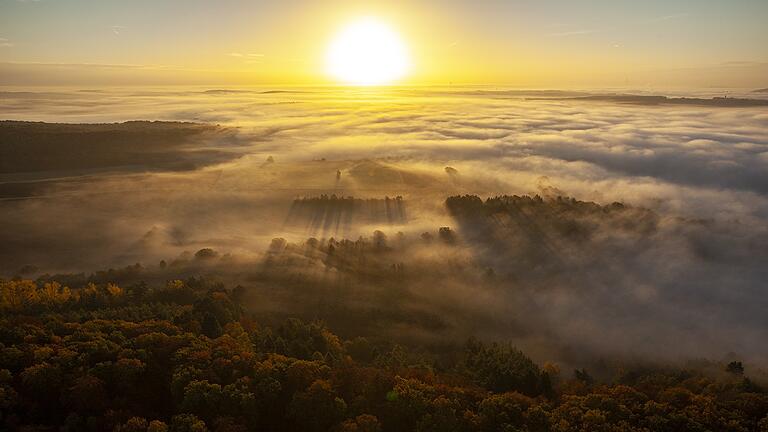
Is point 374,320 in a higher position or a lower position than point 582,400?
lower

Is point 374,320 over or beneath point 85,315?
beneath

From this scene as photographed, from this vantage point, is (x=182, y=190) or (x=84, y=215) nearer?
(x=84, y=215)

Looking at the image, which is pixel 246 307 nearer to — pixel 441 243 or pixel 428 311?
pixel 428 311

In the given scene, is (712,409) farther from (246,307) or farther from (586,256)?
(586,256)

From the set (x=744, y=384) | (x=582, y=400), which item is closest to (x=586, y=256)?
(x=744, y=384)

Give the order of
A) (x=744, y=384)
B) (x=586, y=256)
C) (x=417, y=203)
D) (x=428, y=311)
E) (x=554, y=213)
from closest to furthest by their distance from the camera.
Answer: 1. (x=744, y=384)
2. (x=428, y=311)
3. (x=586, y=256)
4. (x=554, y=213)
5. (x=417, y=203)

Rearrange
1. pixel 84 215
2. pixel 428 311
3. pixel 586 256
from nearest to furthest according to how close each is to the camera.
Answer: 1. pixel 428 311
2. pixel 586 256
3. pixel 84 215

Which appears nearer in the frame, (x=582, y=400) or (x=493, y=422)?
(x=493, y=422)

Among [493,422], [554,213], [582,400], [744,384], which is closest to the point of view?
[493,422]

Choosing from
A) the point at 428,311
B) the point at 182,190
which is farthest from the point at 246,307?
the point at 182,190
